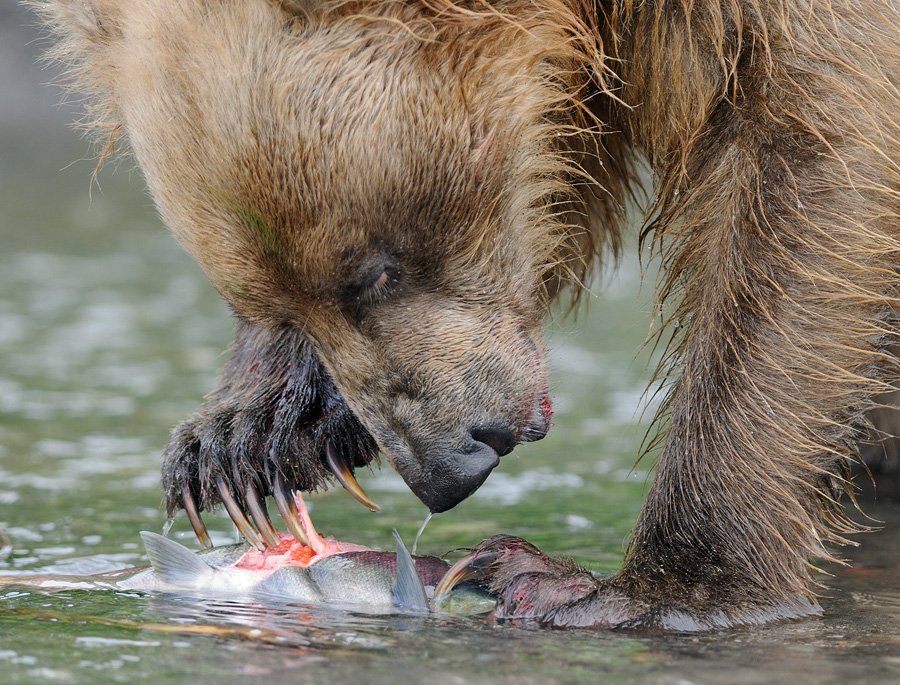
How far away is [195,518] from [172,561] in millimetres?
760

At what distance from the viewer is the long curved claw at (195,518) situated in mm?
4605

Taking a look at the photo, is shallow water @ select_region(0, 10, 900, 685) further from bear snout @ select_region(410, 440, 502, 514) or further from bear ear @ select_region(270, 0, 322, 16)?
bear ear @ select_region(270, 0, 322, 16)

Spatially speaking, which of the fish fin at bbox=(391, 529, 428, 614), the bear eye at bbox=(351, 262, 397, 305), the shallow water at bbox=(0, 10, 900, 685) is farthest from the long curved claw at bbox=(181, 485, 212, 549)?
the bear eye at bbox=(351, 262, 397, 305)

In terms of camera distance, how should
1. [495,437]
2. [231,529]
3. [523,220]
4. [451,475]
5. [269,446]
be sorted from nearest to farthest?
[451,475], [495,437], [523,220], [269,446], [231,529]

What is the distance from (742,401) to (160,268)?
29.1ft

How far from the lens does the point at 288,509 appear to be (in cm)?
457

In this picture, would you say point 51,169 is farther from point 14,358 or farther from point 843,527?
point 843,527

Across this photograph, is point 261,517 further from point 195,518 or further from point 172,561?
point 172,561

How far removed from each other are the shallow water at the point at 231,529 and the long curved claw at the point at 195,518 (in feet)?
0.70

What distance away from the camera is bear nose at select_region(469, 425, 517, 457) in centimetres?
412

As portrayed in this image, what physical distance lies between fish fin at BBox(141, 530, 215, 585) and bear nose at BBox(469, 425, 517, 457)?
34.4 inches

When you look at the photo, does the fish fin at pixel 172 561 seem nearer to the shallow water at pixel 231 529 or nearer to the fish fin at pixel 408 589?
the shallow water at pixel 231 529

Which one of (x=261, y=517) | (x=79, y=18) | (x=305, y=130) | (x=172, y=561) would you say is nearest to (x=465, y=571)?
(x=172, y=561)

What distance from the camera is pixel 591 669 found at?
315 cm
